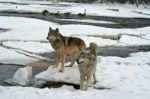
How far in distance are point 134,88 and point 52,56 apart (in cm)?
671

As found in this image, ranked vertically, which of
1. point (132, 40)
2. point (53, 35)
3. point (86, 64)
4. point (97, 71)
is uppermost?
point (53, 35)

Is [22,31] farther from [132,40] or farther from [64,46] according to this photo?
[64,46]

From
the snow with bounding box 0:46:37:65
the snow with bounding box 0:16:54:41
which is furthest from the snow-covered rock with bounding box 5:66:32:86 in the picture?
the snow with bounding box 0:16:54:41

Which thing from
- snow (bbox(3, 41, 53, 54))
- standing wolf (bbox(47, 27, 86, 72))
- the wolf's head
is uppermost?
the wolf's head

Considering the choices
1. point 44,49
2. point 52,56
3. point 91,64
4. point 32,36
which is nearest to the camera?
point 91,64

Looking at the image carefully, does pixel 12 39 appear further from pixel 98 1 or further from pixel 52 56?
pixel 98 1

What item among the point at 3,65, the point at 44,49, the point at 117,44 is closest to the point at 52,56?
the point at 44,49

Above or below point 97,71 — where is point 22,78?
above

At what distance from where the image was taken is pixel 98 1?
84.7 meters

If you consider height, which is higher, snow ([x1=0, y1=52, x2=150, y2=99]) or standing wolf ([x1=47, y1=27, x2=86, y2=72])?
standing wolf ([x1=47, y1=27, x2=86, y2=72])

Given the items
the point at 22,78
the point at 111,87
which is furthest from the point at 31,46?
the point at 111,87

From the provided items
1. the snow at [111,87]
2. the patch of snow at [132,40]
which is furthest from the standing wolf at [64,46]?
the patch of snow at [132,40]

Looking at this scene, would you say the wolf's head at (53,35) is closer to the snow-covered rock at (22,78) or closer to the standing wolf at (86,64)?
the snow-covered rock at (22,78)

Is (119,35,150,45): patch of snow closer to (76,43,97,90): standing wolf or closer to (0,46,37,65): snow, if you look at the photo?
(0,46,37,65): snow
